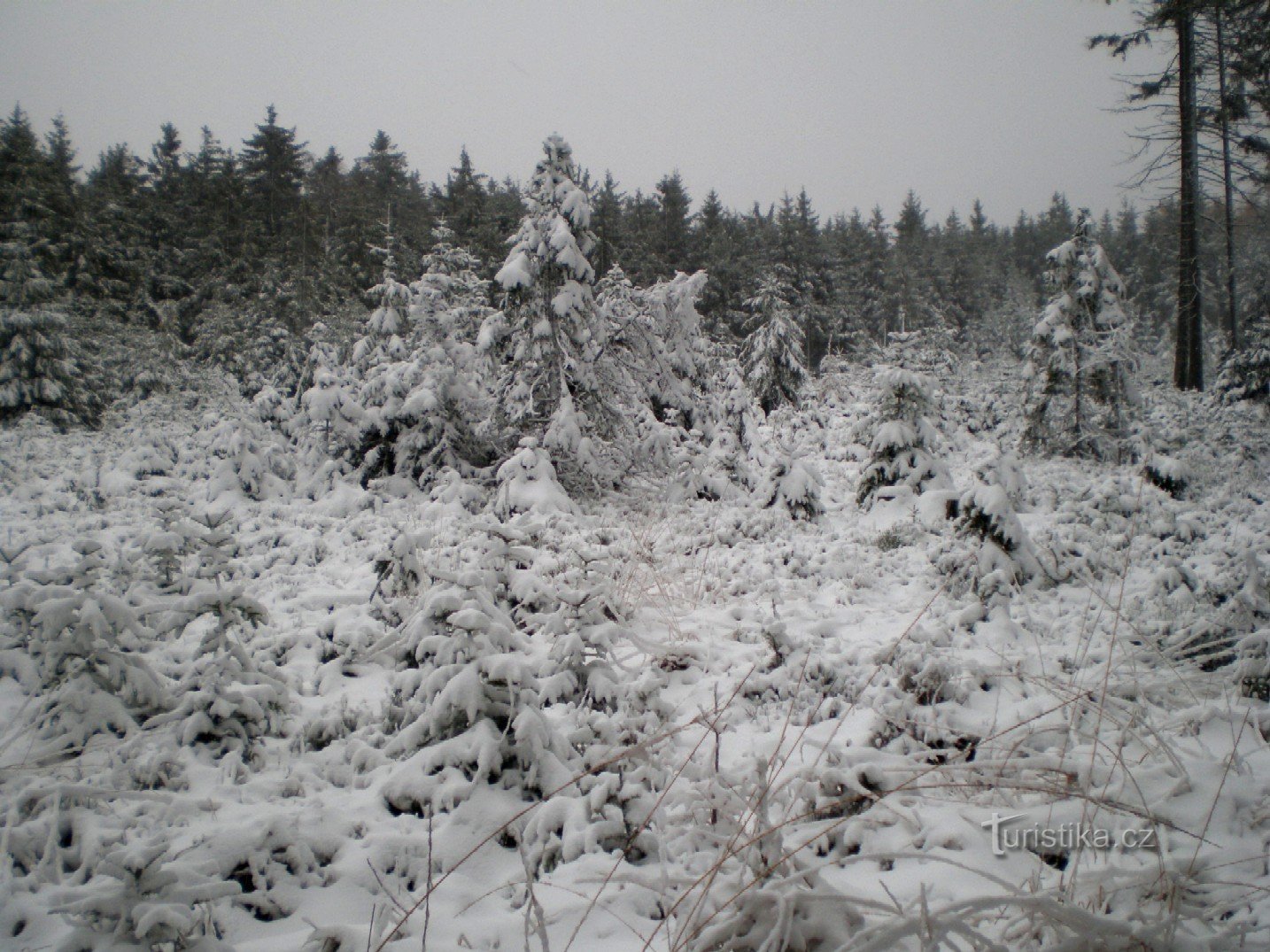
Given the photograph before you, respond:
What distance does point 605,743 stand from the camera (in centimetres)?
344

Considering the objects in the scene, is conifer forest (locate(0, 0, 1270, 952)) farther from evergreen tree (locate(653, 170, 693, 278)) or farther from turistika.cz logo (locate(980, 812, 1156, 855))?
evergreen tree (locate(653, 170, 693, 278))

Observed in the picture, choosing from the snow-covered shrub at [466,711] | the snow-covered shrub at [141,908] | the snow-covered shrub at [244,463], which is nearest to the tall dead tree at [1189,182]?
the snow-covered shrub at [466,711]

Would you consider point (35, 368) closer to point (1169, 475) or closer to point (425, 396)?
point (425, 396)

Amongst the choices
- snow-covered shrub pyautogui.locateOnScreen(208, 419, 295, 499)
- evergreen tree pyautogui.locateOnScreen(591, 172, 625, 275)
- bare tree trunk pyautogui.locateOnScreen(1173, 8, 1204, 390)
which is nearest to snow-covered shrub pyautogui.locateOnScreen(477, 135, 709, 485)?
snow-covered shrub pyautogui.locateOnScreen(208, 419, 295, 499)

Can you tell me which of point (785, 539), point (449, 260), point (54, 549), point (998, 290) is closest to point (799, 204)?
point (998, 290)

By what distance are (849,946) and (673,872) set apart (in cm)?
128

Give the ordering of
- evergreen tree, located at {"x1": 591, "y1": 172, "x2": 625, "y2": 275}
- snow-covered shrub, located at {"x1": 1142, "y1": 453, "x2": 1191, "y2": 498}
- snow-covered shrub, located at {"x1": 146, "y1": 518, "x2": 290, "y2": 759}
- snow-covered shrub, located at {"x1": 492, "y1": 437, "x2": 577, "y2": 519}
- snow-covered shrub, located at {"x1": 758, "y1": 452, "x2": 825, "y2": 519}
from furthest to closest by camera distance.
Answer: evergreen tree, located at {"x1": 591, "y1": 172, "x2": 625, "y2": 275} → snow-covered shrub, located at {"x1": 492, "y1": 437, "x2": 577, "y2": 519} → snow-covered shrub, located at {"x1": 758, "y1": 452, "x2": 825, "y2": 519} → snow-covered shrub, located at {"x1": 1142, "y1": 453, "x2": 1191, "y2": 498} → snow-covered shrub, located at {"x1": 146, "y1": 518, "x2": 290, "y2": 759}

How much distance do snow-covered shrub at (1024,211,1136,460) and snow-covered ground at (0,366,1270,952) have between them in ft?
18.7

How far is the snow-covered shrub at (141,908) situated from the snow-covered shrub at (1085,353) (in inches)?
580

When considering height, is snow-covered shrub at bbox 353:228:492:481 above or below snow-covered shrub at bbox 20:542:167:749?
above

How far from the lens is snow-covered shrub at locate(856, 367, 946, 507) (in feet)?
29.7

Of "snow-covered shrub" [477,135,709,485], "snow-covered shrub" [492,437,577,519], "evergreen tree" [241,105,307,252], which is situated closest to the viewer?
"snow-covered shrub" [492,437,577,519]

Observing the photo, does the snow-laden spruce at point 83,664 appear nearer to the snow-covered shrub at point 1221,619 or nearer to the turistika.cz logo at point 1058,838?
the turistika.cz logo at point 1058,838

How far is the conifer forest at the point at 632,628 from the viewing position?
2.18 m
